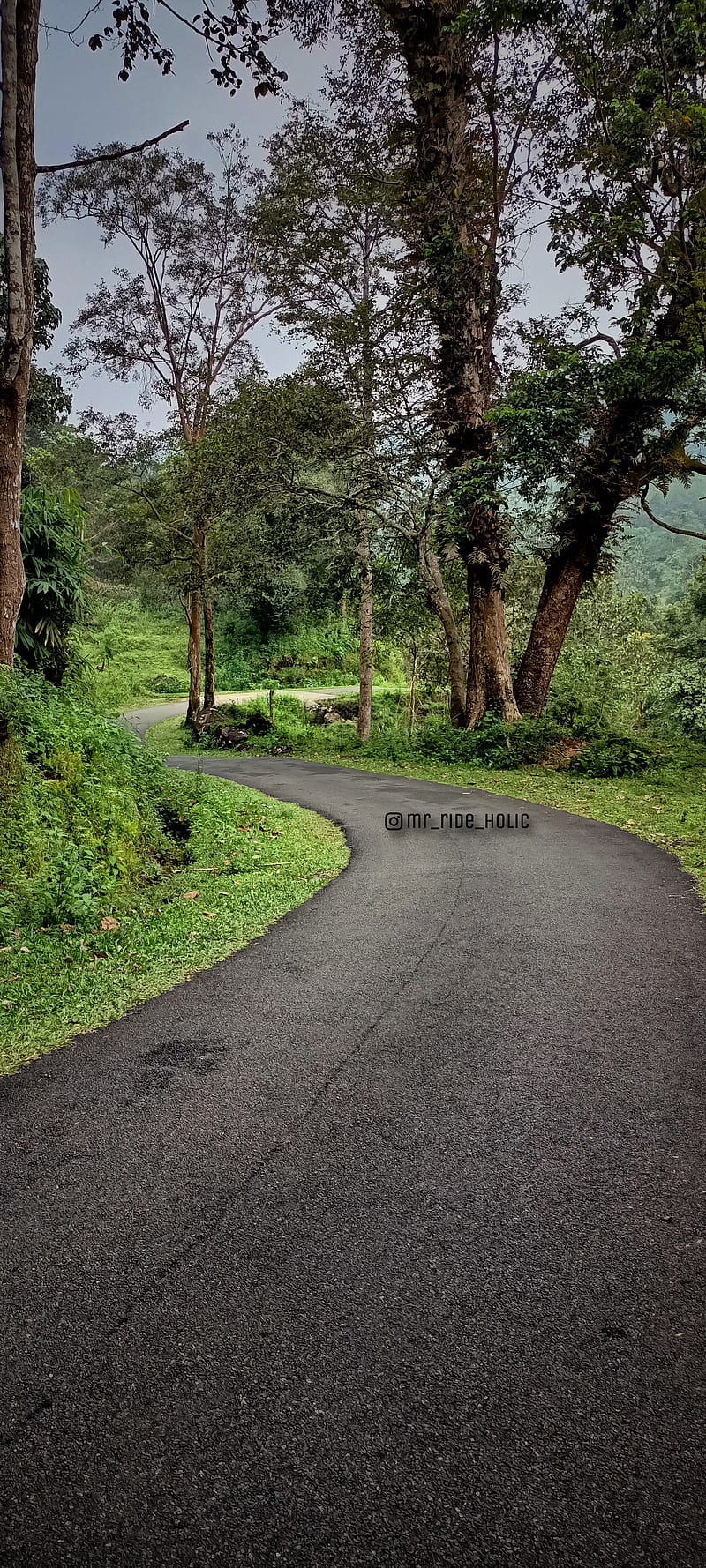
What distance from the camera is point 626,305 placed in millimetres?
13805

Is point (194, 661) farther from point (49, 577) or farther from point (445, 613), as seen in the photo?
point (49, 577)

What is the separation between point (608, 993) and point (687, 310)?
36.2 feet

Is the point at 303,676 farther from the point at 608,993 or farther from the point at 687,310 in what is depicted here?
the point at 608,993

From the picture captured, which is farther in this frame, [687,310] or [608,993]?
[687,310]

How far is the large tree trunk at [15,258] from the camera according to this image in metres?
6.07

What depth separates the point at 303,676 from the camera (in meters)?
40.5

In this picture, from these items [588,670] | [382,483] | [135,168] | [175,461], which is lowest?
[588,670]

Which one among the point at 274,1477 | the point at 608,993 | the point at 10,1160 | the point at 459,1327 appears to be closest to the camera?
the point at 274,1477

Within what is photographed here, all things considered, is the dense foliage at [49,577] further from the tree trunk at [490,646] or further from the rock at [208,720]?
the rock at [208,720]

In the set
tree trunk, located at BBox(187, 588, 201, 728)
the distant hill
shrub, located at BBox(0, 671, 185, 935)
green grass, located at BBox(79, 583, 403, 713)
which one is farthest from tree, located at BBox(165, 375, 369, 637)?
the distant hill

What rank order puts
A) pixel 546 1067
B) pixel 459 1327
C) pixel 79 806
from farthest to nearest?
pixel 79 806 < pixel 546 1067 < pixel 459 1327

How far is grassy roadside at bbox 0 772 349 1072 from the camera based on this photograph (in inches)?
160

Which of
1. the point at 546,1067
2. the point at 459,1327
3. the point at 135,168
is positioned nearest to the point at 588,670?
the point at 135,168

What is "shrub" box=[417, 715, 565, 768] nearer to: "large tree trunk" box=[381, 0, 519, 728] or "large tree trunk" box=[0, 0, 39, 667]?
"large tree trunk" box=[381, 0, 519, 728]
